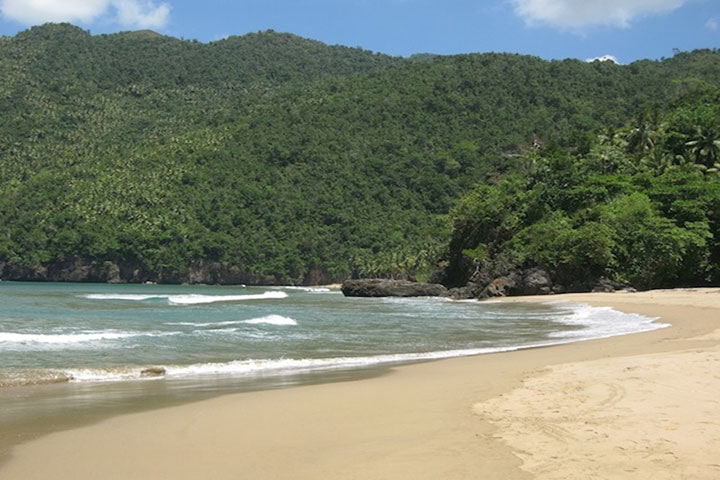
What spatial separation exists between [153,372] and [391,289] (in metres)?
49.1

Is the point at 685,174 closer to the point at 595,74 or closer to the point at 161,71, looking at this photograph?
the point at 595,74

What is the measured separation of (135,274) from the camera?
119 meters

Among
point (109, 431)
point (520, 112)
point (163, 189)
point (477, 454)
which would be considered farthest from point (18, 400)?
point (520, 112)

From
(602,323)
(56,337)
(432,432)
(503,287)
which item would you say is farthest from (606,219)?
(432,432)

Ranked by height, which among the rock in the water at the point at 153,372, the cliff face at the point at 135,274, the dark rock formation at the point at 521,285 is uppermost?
the rock in the water at the point at 153,372

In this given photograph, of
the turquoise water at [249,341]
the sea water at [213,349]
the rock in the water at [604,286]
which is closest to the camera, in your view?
the sea water at [213,349]

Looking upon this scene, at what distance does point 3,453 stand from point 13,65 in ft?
652

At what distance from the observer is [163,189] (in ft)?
408

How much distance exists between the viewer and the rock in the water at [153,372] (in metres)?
12.1

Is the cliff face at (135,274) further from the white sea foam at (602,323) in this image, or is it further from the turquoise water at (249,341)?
the white sea foam at (602,323)

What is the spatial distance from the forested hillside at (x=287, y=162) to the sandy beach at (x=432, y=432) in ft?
266

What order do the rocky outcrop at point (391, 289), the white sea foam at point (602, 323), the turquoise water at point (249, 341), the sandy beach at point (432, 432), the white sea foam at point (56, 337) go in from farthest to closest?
1. the rocky outcrop at point (391, 289)
2. the white sea foam at point (602, 323)
3. the white sea foam at point (56, 337)
4. the turquoise water at point (249, 341)
5. the sandy beach at point (432, 432)

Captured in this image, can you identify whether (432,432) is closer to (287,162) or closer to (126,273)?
(126,273)

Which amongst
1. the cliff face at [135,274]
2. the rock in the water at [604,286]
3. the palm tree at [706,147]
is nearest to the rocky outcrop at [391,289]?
the rock in the water at [604,286]
